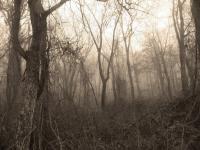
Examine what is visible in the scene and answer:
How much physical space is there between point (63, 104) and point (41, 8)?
195 centimetres

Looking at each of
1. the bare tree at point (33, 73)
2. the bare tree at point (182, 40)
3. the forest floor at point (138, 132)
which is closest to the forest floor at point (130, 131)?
the forest floor at point (138, 132)

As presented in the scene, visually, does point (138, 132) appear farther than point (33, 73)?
No

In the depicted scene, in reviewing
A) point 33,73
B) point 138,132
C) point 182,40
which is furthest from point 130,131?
point 182,40

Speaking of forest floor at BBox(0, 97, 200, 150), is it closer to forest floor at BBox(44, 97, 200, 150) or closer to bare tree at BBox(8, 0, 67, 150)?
forest floor at BBox(44, 97, 200, 150)

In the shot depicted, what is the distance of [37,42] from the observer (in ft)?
19.2

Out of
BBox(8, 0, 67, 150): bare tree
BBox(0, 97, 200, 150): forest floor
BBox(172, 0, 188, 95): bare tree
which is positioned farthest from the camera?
BBox(172, 0, 188, 95): bare tree

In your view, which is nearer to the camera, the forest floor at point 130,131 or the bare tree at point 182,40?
the forest floor at point 130,131

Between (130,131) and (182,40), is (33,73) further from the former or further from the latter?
(182,40)

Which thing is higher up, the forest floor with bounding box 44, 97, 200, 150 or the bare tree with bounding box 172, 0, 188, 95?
the bare tree with bounding box 172, 0, 188, 95

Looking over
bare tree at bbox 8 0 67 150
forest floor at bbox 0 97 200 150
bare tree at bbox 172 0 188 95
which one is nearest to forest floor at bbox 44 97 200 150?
forest floor at bbox 0 97 200 150

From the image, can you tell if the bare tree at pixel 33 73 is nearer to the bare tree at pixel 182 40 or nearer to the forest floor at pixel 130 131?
the forest floor at pixel 130 131

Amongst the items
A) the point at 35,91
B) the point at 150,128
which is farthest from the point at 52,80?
the point at 150,128

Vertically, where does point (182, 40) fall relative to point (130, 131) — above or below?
above

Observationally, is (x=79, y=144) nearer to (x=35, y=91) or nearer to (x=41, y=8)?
(x=35, y=91)
